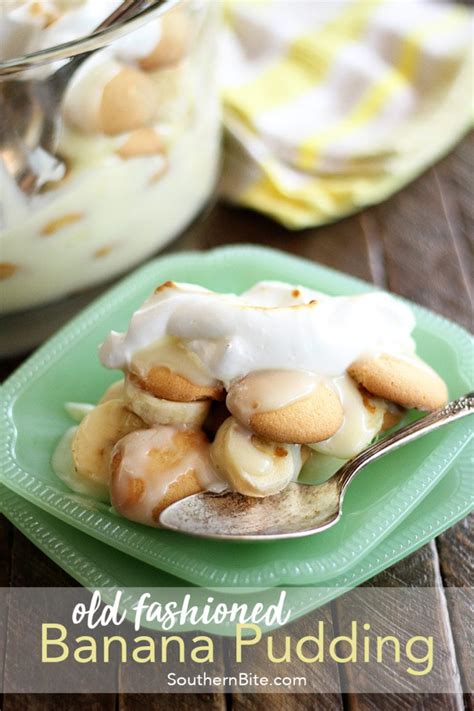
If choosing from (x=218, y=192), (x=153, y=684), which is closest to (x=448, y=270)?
(x=218, y=192)

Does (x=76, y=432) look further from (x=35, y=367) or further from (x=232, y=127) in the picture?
(x=232, y=127)

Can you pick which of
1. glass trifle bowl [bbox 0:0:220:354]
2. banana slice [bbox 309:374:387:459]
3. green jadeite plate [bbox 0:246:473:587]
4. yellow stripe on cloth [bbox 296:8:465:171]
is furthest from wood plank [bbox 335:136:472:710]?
banana slice [bbox 309:374:387:459]

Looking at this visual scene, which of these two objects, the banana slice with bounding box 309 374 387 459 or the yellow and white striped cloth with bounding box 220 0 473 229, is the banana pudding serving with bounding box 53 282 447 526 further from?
the yellow and white striped cloth with bounding box 220 0 473 229

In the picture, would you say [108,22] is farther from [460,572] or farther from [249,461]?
[460,572]

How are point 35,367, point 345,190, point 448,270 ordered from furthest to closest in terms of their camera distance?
point 345,190, point 448,270, point 35,367

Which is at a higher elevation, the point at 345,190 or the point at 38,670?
the point at 38,670

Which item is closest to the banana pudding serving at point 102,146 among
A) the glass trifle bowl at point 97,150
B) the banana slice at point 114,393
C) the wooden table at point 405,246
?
the glass trifle bowl at point 97,150

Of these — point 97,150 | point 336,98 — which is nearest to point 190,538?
point 97,150

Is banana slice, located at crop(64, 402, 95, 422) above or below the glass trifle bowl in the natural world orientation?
below
